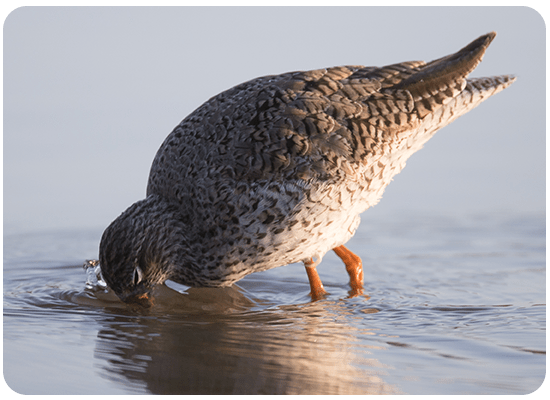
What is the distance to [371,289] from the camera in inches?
315

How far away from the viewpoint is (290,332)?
6.26m

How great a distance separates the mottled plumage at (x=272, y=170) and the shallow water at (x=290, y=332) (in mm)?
612

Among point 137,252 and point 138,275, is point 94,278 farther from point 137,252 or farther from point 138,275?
point 137,252

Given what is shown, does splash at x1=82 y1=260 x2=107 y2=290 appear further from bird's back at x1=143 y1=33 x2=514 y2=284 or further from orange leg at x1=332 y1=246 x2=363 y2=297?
orange leg at x1=332 y1=246 x2=363 y2=297

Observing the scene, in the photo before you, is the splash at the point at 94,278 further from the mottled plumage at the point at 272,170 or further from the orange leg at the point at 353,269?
the orange leg at the point at 353,269

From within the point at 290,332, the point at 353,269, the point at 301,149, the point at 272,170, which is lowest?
the point at 290,332

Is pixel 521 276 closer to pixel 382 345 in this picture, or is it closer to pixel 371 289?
pixel 371 289

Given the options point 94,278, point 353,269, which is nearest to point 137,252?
point 94,278

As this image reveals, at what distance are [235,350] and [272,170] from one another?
1.94 metres

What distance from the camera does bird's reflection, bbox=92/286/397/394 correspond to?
5043mm

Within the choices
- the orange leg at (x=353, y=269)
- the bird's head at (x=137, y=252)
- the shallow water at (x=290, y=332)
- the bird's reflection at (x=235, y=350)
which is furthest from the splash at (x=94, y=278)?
the orange leg at (x=353, y=269)

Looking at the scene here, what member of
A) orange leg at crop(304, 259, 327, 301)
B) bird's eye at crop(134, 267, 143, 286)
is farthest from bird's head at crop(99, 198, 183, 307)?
orange leg at crop(304, 259, 327, 301)

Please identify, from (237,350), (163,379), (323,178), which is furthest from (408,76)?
(163,379)

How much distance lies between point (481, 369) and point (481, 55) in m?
3.71
